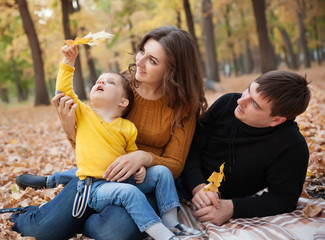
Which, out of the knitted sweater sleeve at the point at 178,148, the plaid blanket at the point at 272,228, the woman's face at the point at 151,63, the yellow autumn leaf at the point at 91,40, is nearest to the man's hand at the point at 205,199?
the plaid blanket at the point at 272,228

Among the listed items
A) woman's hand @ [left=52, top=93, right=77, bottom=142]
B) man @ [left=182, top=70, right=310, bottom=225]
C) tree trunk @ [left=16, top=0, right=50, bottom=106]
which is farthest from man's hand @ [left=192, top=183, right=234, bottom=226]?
tree trunk @ [left=16, top=0, right=50, bottom=106]

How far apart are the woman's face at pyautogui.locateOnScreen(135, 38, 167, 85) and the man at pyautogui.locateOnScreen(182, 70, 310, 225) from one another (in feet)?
2.24

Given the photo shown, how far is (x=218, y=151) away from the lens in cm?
275

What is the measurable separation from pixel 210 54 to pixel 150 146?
52.8 ft

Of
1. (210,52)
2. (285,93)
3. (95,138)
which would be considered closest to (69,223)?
(95,138)

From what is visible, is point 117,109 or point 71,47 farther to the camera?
point 117,109

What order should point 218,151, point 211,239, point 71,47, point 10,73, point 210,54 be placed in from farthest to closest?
1. point 10,73
2. point 210,54
3. point 218,151
4. point 71,47
5. point 211,239

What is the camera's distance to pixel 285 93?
226 centimetres

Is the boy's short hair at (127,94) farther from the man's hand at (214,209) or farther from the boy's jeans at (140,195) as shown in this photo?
the man's hand at (214,209)

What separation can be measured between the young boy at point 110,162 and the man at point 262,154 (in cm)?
30

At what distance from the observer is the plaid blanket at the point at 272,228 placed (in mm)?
2131

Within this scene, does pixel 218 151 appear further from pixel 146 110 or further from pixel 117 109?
pixel 117 109

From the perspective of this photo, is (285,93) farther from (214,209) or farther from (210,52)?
(210,52)

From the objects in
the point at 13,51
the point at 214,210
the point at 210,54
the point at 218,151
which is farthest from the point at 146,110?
the point at 13,51
